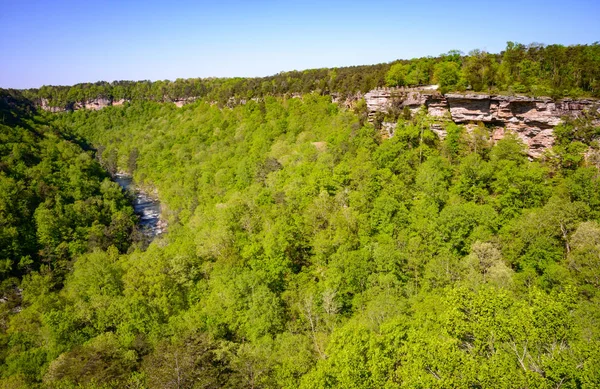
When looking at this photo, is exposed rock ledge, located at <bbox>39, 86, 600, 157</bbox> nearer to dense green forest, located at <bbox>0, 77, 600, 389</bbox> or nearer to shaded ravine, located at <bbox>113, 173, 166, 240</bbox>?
dense green forest, located at <bbox>0, 77, 600, 389</bbox>

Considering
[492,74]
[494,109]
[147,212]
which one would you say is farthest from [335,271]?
[147,212]

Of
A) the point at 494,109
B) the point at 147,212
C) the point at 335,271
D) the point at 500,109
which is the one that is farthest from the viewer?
the point at 147,212

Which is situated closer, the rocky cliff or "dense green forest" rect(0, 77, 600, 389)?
"dense green forest" rect(0, 77, 600, 389)

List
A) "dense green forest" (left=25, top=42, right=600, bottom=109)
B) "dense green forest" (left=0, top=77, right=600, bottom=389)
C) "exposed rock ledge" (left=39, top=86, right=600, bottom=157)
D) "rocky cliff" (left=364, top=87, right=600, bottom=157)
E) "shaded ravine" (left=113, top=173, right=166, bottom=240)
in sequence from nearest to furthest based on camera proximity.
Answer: "dense green forest" (left=0, top=77, right=600, bottom=389), "rocky cliff" (left=364, top=87, right=600, bottom=157), "exposed rock ledge" (left=39, top=86, right=600, bottom=157), "dense green forest" (left=25, top=42, right=600, bottom=109), "shaded ravine" (left=113, top=173, right=166, bottom=240)

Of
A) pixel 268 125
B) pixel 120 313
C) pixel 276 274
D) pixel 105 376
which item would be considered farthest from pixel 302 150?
pixel 105 376

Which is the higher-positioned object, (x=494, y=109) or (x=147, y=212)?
(x=494, y=109)

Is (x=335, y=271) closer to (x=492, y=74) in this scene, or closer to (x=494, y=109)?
(x=494, y=109)

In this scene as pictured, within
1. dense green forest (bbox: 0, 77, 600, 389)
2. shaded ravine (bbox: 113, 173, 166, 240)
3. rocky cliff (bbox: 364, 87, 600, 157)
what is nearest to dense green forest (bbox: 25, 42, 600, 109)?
dense green forest (bbox: 0, 77, 600, 389)
